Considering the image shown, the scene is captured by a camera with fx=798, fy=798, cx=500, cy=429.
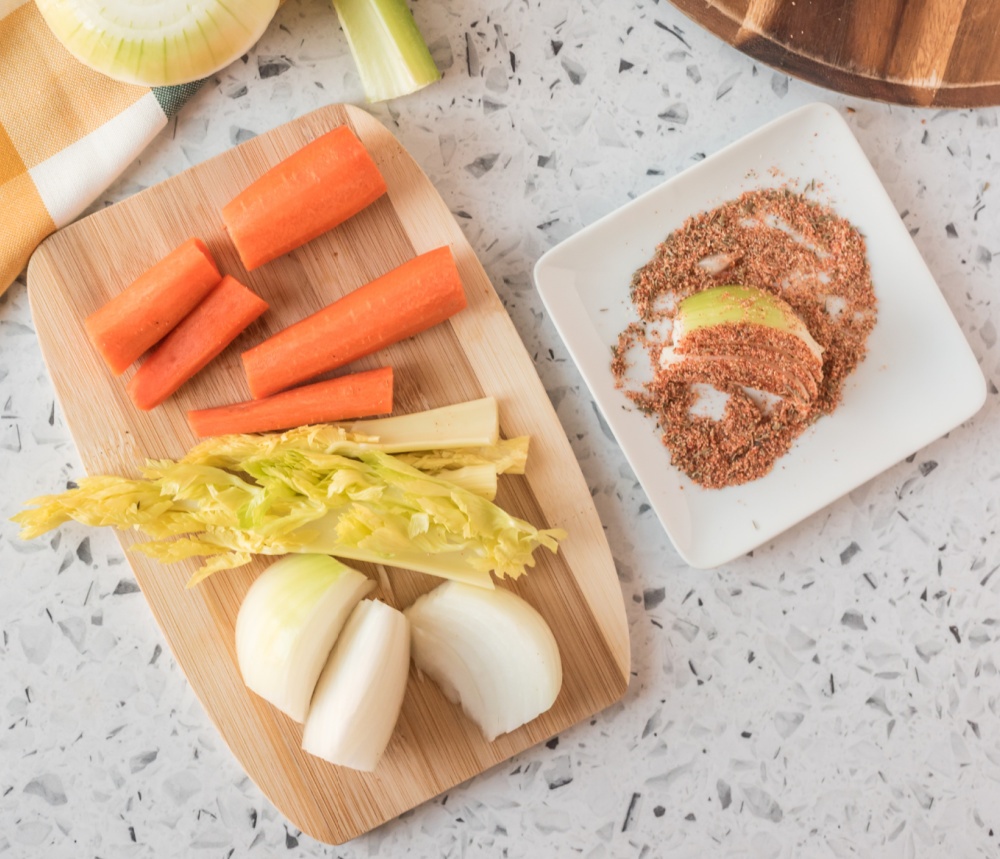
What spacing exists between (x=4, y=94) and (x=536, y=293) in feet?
3.28

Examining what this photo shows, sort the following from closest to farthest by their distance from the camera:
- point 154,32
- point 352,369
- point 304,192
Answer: point 154,32, point 304,192, point 352,369

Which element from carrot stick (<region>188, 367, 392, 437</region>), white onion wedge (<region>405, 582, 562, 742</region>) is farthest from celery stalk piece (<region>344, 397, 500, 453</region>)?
white onion wedge (<region>405, 582, 562, 742</region>)

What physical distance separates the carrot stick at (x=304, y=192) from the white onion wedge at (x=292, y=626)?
0.57m

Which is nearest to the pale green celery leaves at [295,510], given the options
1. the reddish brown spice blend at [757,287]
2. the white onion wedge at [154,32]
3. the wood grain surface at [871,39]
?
the reddish brown spice blend at [757,287]

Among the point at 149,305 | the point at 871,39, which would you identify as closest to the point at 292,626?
the point at 149,305

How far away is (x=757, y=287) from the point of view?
4.75 feet

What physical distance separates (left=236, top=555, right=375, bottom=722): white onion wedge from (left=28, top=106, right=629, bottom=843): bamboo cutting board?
0.08 meters

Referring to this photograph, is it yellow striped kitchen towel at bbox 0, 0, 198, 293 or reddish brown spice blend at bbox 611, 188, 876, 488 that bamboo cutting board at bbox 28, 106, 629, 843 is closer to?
yellow striped kitchen towel at bbox 0, 0, 198, 293

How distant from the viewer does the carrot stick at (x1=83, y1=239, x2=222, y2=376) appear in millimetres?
1372

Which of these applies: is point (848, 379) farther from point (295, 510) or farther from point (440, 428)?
point (295, 510)

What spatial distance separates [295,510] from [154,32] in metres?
0.79

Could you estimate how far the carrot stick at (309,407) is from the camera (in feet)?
4.61

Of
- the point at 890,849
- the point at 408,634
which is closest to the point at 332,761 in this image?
the point at 408,634

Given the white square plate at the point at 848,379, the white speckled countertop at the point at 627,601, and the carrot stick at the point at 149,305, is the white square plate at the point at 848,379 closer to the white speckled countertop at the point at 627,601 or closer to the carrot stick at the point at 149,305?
the white speckled countertop at the point at 627,601
